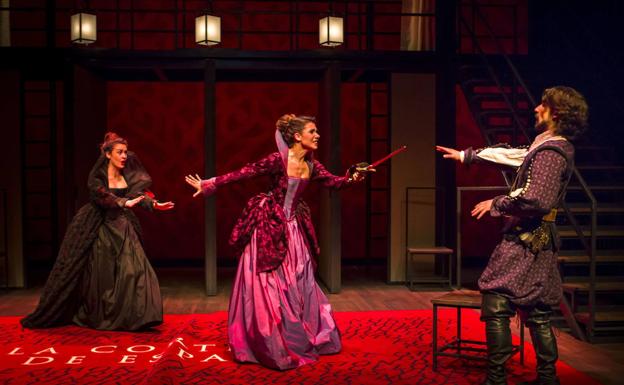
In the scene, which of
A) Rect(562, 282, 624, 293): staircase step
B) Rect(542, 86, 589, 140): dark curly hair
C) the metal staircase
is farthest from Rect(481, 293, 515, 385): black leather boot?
Rect(562, 282, 624, 293): staircase step

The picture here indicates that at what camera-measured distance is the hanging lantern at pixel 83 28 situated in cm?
727

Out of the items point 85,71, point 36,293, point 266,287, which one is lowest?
point 36,293

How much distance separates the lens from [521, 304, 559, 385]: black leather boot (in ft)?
13.3

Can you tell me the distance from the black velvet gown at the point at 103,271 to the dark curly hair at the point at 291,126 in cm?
149

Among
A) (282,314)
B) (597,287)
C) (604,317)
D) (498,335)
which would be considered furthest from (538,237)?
(597,287)

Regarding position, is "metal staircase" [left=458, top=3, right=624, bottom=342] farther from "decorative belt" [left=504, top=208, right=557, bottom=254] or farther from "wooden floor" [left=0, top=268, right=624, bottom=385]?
"decorative belt" [left=504, top=208, right=557, bottom=254]

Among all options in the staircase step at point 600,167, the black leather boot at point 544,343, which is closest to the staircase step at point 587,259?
the staircase step at point 600,167

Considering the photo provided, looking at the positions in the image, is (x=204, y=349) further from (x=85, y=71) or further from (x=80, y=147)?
(x=85, y=71)

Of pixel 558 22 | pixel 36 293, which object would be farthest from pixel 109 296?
pixel 558 22

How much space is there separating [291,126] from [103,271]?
2095mm

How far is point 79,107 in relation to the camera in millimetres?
7672

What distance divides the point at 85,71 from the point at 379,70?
Answer: 316 cm

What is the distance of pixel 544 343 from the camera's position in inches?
159

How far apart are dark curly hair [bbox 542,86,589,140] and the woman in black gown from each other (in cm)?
314
